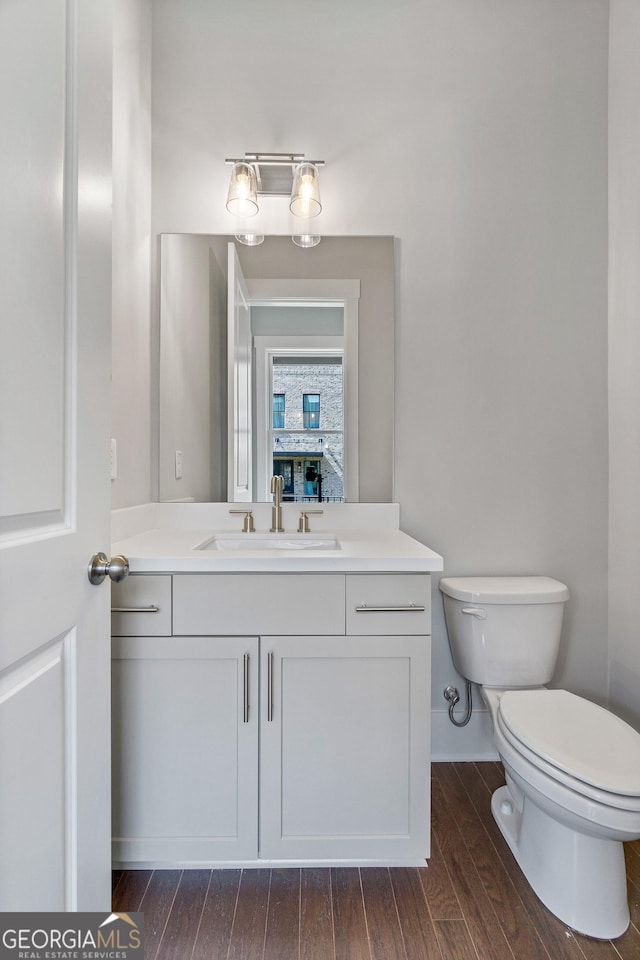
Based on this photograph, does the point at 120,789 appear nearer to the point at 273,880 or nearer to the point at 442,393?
the point at 273,880

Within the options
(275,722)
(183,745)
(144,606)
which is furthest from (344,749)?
(144,606)

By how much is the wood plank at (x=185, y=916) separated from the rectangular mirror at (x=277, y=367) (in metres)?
1.12

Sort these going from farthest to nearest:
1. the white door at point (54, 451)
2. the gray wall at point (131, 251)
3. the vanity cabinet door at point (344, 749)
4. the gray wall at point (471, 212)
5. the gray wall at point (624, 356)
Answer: the gray wall at point (471, 212) < the gray wall at point (624, 356) < the gray wall at point (131, 251) < the vanity cabinet door at point (344, 749) < the white door at point (54, 451)

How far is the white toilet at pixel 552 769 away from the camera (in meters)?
1.12

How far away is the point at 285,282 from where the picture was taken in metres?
1.89

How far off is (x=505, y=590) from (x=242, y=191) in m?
1.63

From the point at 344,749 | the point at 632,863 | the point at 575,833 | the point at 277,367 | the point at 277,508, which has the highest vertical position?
the point at 277,367

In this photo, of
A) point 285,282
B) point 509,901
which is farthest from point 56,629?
point 285,282

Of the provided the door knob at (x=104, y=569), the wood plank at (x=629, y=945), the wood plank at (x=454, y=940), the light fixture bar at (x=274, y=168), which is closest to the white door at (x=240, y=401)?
the light fixture bar at (x=274, y=168)

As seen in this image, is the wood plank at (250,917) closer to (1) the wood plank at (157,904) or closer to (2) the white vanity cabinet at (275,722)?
(2) the white vanity cabinet at (275,722)

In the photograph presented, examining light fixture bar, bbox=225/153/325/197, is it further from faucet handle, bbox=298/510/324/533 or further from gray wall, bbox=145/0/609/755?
faucet handle, bbox=298/510/324/533

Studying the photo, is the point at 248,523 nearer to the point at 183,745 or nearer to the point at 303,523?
the point at 303,523

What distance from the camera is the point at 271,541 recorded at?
1.76 meters

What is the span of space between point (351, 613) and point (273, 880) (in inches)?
28.2
